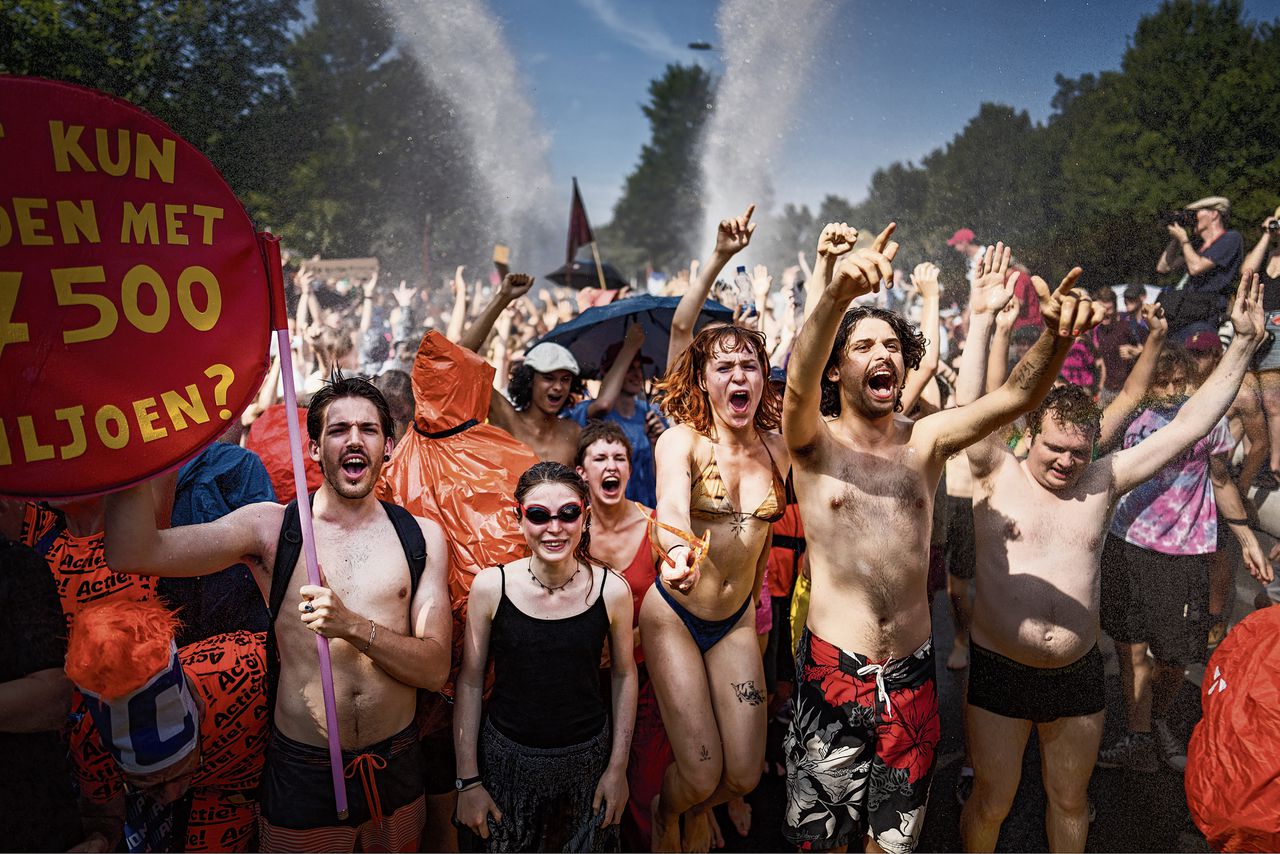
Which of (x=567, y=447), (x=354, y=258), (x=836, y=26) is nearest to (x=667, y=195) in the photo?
(x=836, y=26)

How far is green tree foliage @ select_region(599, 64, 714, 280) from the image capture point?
40.1 metres

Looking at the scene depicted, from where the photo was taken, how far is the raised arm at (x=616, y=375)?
4.53m

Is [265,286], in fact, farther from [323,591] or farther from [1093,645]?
[1093,645]

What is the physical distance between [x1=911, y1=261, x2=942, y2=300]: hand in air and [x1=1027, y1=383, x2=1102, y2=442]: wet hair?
629mm

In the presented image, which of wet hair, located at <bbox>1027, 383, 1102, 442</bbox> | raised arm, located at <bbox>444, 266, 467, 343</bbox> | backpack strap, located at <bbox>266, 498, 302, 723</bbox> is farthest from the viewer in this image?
raised arm, located at <bbox>444, 266, 467, 343</bbox>

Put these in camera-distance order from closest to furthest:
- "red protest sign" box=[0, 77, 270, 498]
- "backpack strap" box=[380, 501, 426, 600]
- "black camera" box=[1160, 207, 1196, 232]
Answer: "red protest sign" box=[0, 77, 270, 498] → "backpack strap" box=[380, 501, 426, 600] → "black camera" box=[1160, 207, 1196, 232]

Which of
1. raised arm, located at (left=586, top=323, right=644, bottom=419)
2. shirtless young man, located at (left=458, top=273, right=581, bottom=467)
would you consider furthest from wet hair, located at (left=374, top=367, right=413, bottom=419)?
raised arm, located at (left=586, top=323, right=644, bottom=419)

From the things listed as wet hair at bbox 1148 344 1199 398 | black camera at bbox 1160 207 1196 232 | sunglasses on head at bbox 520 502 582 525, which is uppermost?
black camera at bbox 1160 207 1196 232

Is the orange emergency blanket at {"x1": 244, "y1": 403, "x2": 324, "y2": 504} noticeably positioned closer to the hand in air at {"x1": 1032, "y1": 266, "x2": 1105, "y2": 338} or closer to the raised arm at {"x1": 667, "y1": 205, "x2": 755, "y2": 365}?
the raised arm at {"x1": 667, "y1": 205, "x2": 755, "y2": 365}

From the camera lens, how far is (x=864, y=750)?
8.57 ft

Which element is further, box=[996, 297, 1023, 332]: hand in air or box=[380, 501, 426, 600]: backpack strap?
box=[996, 297, 1023, 332]: hand in air

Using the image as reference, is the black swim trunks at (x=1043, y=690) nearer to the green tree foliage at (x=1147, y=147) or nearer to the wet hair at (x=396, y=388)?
the green tree foliage at (x=1147, y=147)

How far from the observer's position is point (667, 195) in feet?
142

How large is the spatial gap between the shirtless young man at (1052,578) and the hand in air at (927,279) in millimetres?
366
